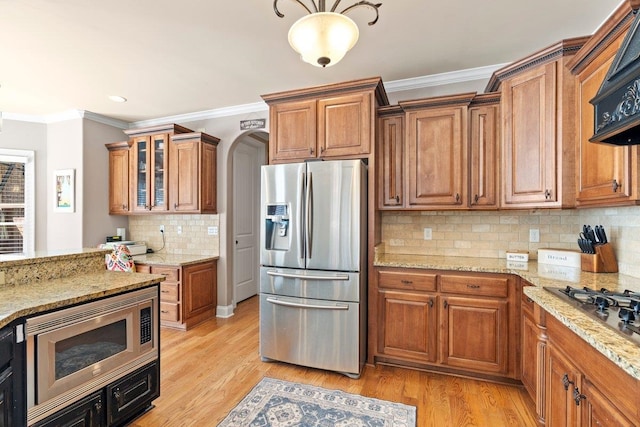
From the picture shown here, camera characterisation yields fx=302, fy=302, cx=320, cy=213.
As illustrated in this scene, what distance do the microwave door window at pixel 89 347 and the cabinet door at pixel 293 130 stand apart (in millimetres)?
1835

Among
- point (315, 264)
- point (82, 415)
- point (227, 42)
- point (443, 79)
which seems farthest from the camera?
point (443, 79)

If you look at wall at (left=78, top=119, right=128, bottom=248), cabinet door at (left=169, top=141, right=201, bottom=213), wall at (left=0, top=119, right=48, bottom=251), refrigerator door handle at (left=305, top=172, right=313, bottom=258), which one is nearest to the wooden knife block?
refrigerator door handle at (left=305, top=172, right=313, bottom=258)

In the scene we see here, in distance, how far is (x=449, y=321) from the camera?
2.47 metres

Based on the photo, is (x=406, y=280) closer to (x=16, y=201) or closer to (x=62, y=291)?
(x=62, y=291)

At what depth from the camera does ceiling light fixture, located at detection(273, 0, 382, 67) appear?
4.53 ft

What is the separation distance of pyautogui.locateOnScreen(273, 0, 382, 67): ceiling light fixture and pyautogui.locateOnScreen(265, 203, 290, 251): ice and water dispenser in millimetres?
1413

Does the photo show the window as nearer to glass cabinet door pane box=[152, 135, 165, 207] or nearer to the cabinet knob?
glass cabinet door pane box=[152, 135, 165, 207]

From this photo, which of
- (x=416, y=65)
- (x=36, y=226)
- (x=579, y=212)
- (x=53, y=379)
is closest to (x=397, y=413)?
(x=53, y=379)

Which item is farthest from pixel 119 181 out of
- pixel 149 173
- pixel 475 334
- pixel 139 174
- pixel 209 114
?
pixel 475 334

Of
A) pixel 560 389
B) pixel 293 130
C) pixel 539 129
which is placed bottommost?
pixel 560 389

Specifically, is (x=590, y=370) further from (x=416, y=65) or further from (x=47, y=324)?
(x=416, y=65)

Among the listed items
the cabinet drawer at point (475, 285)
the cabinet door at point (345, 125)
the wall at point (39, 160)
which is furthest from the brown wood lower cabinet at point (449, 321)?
the wall at point (39, 160)

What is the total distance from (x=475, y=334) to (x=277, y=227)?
6.06 ft

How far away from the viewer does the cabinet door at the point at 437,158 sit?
2.63 m
